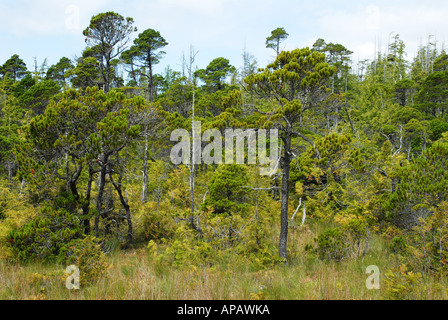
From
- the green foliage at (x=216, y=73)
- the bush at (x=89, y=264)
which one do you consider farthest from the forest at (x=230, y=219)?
the green foliage at (x=216, y=73)

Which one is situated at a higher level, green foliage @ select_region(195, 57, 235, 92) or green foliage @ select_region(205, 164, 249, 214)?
green foliage @ select_region(195, 57, 235, 92)

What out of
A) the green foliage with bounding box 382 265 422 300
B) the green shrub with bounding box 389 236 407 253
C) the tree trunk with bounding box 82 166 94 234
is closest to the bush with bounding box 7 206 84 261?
the tree trunk with bounding box 82 166 94 234

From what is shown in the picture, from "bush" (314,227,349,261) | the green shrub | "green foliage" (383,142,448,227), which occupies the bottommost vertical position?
"bush" (314,227,349,261)

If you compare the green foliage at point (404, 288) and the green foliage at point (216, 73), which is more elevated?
the green foliage at point (216, 73)

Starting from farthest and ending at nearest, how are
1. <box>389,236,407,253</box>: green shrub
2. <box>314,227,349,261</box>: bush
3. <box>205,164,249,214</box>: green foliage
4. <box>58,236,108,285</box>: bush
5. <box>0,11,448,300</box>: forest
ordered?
<box>205,164,249,214</box>: green foliage, <box>314,227,349,261</box>: bush, <box>389,236,407,253</box>: green shrub, <box>58,236,108,285</box>: bush, <box>0,11,448,300</box>: forest

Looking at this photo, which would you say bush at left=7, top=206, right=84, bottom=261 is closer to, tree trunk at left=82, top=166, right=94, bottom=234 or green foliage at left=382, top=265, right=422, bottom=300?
tree trunk at left=82, top=166, right=94, bottom=234

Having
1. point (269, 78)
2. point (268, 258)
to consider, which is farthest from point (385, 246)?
point (269, 78)

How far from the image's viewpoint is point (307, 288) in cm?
409

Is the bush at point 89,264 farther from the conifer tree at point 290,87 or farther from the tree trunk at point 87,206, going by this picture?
the conifer tree at point 290,87

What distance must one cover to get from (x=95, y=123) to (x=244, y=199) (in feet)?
22.5

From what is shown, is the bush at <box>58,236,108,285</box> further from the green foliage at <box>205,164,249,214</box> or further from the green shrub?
the green shrub

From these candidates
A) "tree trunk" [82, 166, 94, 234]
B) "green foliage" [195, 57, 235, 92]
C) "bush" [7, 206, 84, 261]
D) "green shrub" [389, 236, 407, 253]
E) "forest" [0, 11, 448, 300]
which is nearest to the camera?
"forest" [0, 11, 448, 300]

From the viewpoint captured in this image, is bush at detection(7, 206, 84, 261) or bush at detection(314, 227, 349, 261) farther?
bush at detection(314, 227, 349, 261)

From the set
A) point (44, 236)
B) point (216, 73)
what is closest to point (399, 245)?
point (44, 236)
